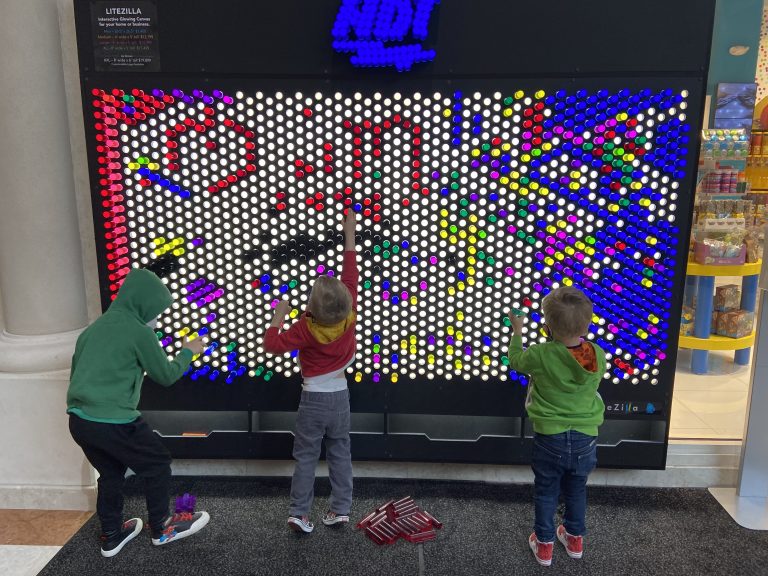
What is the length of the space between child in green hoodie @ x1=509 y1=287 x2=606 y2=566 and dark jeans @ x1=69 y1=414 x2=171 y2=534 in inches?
62.1

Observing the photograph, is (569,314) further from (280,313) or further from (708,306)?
(708,306)

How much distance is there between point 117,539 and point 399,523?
4.08ft

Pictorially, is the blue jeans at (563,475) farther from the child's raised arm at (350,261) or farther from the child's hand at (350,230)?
the child's hand at (350,230)

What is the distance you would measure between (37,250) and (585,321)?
2584 millimetres

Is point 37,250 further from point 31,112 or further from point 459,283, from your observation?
point 459,283

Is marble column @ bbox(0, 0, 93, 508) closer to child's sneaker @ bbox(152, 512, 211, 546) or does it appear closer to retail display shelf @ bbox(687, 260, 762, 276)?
child's sneaker @ bbox(152, 512, 211, 546)

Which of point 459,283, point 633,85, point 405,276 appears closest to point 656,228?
point 633,85

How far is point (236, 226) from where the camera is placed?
2.75 meters

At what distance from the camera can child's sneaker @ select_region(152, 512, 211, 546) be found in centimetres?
258

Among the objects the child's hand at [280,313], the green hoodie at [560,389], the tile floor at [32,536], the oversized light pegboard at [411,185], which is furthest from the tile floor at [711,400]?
the tile floor at [32,536]

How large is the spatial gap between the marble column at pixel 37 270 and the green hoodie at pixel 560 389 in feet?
7.34

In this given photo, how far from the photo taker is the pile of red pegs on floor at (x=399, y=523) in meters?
2.59

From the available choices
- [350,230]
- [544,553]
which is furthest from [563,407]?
[350,230]

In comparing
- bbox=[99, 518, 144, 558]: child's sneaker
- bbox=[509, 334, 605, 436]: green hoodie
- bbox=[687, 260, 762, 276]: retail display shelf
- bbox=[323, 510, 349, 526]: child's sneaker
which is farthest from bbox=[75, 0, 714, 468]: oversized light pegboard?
bbox=[687, 260, 762, 276]: retail display shelf
